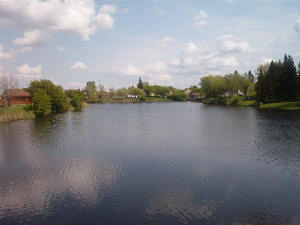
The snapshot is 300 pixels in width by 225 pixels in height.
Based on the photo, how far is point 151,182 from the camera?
18.1 metres

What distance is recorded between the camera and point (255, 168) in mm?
21156

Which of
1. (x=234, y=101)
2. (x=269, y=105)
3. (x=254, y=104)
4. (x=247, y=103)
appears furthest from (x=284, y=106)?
(x=234, y=101)

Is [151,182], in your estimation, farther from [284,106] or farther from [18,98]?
[18,98]

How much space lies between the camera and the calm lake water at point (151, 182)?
13531mm

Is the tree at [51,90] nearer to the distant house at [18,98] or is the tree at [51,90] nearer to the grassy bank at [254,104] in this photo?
the distant house at [18,98]

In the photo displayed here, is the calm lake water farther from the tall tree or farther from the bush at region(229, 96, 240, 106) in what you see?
the bush at region(229, 96, 240, 106)

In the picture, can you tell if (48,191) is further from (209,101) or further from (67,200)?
(209,101)

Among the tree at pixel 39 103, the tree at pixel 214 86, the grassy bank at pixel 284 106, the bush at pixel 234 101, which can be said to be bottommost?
the grassy bank at pixel 284 106

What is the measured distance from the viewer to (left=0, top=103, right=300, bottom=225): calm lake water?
13.5m

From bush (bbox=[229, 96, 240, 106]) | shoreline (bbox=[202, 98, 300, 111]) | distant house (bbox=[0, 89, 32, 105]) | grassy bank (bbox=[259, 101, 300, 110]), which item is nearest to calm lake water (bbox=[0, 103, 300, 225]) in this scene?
grassy bank (bbox=[259, 101, 300, 110])

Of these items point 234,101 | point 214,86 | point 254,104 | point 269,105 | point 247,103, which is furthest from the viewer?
point 214,86

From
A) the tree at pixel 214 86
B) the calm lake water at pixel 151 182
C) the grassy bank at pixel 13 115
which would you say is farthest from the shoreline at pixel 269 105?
the grassy bank at pixel 13 115

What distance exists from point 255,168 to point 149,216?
12.1 m

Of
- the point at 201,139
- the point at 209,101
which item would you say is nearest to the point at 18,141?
the point at 201,139
